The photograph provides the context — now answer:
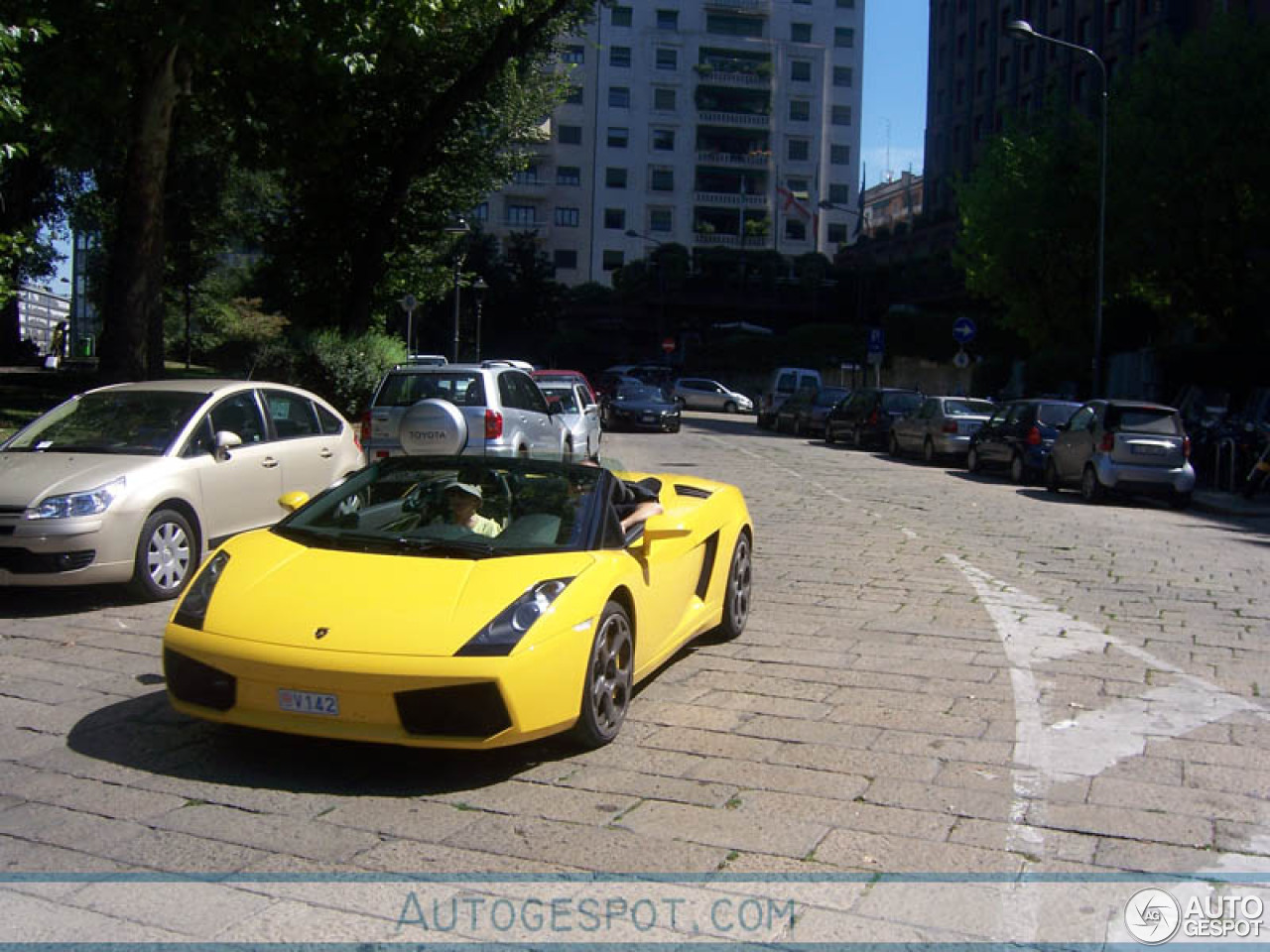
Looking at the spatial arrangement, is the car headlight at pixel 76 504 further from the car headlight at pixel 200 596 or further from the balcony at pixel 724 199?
the balcony at pixel 724 199

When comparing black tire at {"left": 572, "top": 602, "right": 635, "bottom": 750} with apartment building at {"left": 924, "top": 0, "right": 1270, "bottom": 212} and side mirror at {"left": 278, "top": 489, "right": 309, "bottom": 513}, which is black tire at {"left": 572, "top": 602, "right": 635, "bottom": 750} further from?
apartment building at {"left": 924, "top": 0, "right": 1270, "bottom": 212}

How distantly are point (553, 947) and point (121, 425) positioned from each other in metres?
6.84

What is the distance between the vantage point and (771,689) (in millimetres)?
6613

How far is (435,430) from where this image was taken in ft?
42.0

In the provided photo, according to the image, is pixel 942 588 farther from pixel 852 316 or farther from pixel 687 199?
pixel 687 199

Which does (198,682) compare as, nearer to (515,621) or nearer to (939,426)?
(515,621)

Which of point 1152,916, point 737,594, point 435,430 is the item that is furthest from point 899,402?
point 1152,916

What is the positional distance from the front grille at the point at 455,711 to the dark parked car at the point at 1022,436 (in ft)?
57.6

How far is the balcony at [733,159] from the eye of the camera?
8712 cm

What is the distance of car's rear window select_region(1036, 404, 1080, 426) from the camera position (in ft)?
71.3

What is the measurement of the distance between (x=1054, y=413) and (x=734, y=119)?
227 ft

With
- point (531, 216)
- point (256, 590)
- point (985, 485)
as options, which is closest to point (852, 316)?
point (531, 216)

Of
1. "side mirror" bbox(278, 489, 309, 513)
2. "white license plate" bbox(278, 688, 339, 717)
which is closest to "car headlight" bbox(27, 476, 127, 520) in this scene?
"side mirror" bbox(278, 489, 309, 513)

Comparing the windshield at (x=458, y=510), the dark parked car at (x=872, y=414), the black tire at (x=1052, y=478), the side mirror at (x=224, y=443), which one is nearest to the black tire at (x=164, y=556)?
the side mirror at (x=224, y=443)
